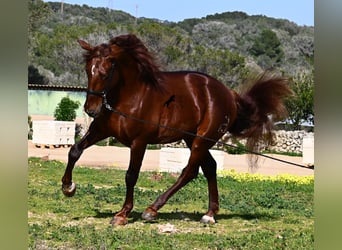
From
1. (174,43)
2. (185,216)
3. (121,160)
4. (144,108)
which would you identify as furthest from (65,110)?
(144,108)

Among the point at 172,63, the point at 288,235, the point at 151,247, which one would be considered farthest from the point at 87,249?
the point at 172,63

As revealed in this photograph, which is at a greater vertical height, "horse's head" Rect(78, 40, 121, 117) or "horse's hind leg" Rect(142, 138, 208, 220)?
"horse's head" Rect(78, 40, 121, 117)

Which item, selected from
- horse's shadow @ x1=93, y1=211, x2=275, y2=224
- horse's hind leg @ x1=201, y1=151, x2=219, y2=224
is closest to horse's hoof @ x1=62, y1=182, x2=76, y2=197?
horse's shadow @ x1=93, y1=211, x2=275, y2=224

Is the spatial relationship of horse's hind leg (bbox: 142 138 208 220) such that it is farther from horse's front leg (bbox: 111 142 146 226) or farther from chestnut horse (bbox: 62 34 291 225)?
horse's front leg (bbox: 111 142 146 226)

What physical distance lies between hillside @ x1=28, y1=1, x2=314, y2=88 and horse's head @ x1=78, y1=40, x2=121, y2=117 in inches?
22.3

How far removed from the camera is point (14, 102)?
193 cm

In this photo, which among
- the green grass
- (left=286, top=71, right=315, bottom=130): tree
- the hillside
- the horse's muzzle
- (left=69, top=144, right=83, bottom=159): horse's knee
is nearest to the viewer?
the horse's muzzle

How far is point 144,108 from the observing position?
4504mm

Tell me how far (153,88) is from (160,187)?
307cm

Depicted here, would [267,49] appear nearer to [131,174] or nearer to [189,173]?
[189,173]

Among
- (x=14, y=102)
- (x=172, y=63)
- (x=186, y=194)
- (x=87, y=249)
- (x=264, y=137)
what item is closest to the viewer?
(x=14, y=102)

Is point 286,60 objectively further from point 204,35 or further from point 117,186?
point 117,186

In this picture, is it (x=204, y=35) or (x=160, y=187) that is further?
(x=204, y=35)

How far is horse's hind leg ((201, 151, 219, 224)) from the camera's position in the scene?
5.02m
